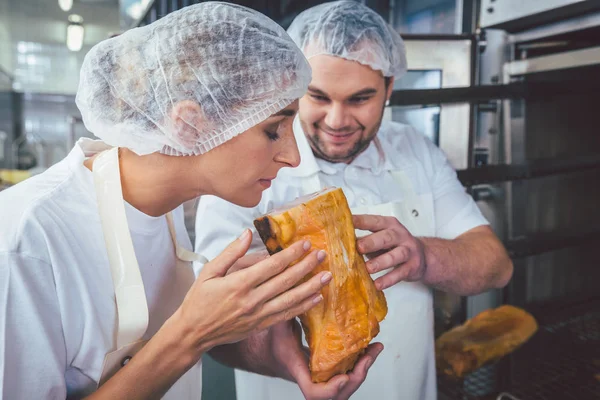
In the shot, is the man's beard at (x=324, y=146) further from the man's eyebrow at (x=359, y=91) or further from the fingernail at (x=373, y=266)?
the fingernail at (x=373, y=266)

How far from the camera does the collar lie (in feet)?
5.73

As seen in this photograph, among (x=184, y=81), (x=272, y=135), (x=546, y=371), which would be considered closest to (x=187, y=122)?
(x=184, y=81)

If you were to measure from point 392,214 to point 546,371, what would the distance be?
4.16 ft

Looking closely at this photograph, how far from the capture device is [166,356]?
104 cm

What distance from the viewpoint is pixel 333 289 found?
1.18 metres

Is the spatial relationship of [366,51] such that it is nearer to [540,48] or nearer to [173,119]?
[173,119]

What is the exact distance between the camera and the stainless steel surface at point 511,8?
1742mm

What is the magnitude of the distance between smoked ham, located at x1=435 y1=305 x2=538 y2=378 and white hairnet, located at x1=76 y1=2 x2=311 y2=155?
162 centimetres

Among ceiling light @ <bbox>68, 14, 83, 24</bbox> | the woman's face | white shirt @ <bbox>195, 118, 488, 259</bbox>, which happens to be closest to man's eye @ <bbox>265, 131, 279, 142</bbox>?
the woman's face

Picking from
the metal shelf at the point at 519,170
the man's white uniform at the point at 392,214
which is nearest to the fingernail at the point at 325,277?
the man's white uniform at the point at 392,214

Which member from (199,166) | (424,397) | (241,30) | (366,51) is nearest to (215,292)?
(199,166)

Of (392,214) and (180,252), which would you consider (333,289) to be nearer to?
(180,252)

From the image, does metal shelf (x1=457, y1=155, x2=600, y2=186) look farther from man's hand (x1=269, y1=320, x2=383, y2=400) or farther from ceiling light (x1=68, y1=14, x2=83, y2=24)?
ceiling light (x1=68, y1=14, x2=83, y2=24)

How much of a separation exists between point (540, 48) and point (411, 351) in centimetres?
153
